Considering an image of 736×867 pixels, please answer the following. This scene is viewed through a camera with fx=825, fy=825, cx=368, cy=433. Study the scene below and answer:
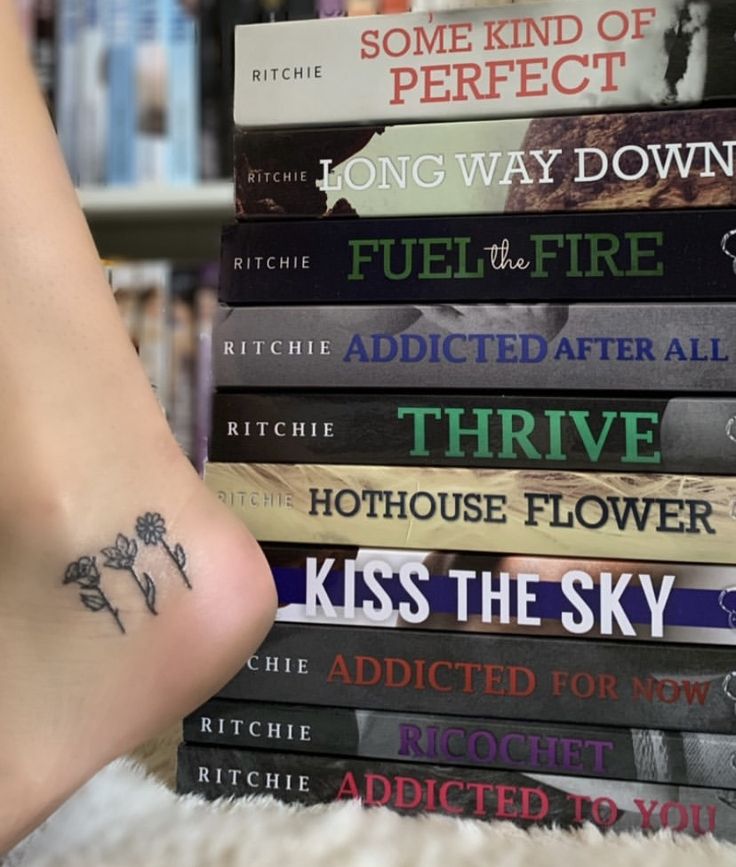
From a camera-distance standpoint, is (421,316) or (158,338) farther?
(158,338)

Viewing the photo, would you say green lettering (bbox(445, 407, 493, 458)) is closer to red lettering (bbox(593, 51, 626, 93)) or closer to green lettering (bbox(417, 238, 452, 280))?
green lettering (bbox(417, 238, 452, 280))

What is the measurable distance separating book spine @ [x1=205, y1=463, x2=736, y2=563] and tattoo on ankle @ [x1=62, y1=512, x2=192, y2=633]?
0.21ft

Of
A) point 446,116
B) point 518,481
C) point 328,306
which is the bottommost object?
point 518,481

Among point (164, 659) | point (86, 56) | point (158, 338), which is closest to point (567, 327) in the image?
point (164, 659)

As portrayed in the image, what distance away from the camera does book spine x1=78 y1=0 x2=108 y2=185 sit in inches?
33.3

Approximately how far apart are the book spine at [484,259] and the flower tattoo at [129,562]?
0.17m

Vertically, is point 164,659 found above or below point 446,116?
below

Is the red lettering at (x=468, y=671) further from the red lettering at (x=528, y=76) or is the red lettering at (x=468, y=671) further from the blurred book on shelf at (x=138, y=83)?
the blurred book on shelf at (x=138, y=83)

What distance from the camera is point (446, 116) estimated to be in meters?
0.50

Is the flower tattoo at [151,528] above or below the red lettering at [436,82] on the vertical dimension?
below

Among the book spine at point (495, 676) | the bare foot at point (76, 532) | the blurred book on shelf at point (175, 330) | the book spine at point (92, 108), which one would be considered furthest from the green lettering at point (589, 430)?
the book spine at point (92, 108)

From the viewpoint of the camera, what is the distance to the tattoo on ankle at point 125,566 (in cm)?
42

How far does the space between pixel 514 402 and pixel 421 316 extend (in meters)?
0.08

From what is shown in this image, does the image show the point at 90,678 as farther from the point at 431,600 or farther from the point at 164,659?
the point at 431,600
